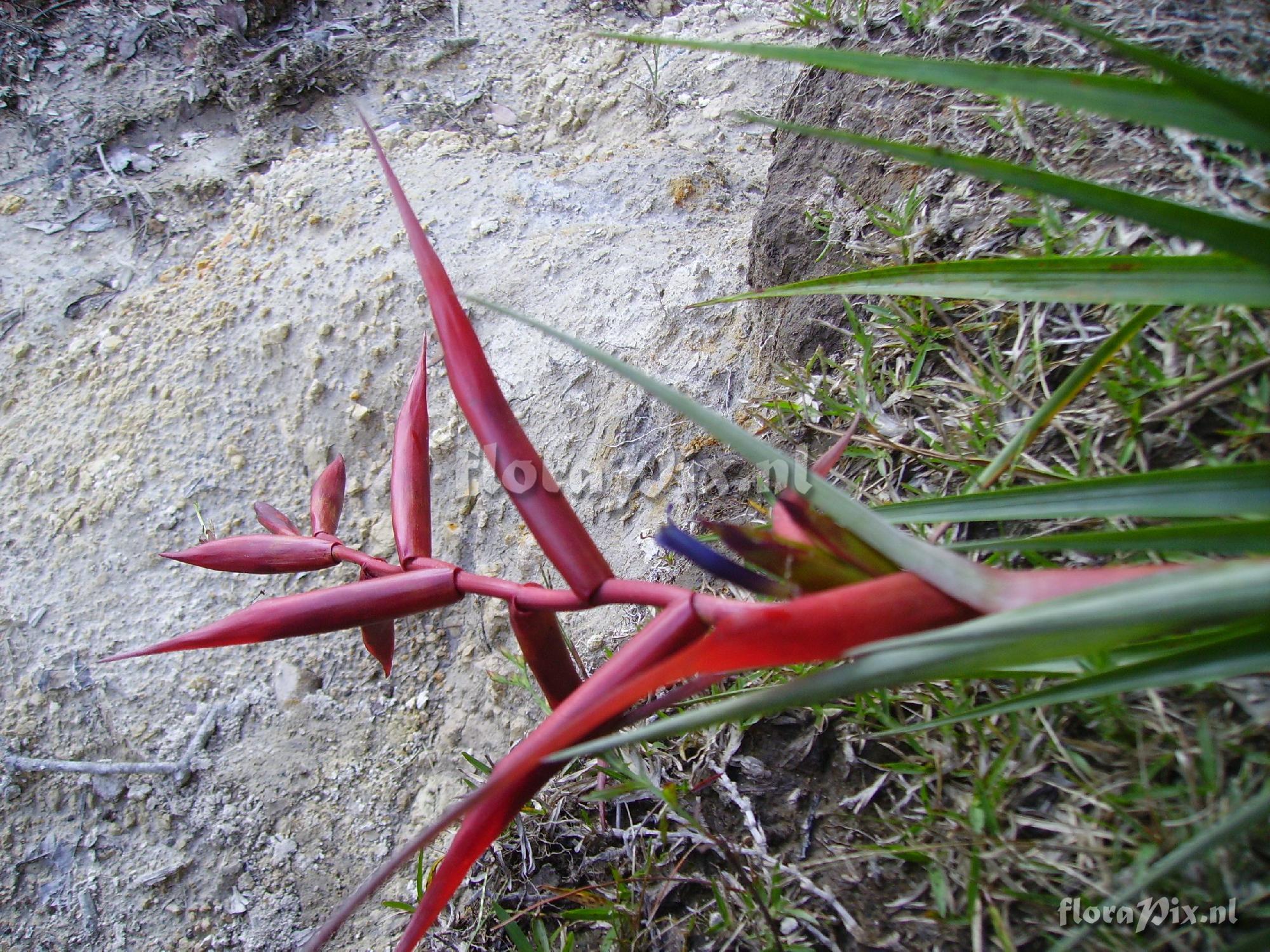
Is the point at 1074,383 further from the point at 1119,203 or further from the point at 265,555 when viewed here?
the point at 265,555

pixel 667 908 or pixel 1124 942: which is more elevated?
pixel 1124 942

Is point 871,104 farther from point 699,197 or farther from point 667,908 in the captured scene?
point 667,908

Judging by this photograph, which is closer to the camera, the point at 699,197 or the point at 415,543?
the point at 415,543

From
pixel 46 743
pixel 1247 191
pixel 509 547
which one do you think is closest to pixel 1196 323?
pixel 1247 191

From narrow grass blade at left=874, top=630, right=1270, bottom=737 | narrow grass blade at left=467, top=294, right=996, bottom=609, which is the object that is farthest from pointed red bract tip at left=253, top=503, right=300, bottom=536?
narrow grass blade at left=874, top=630, right=1270, bottom=737

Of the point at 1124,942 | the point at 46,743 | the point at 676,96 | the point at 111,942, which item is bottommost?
the point at 111,942

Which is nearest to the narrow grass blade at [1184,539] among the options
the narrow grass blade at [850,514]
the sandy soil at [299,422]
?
the narrow grass blade at [850,514]

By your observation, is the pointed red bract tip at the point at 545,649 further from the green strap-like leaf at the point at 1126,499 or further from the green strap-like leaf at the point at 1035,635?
the green strap-like leaf at the point at 1126,499
